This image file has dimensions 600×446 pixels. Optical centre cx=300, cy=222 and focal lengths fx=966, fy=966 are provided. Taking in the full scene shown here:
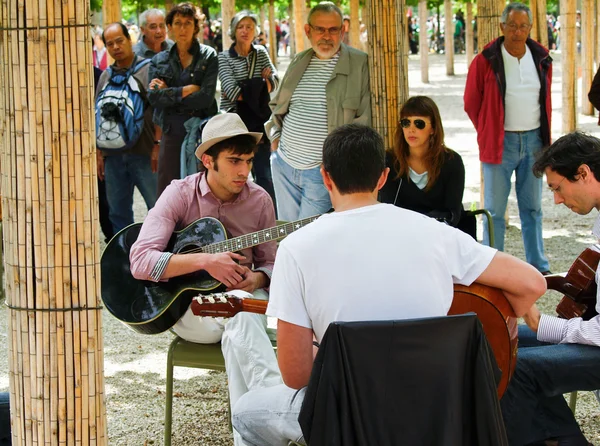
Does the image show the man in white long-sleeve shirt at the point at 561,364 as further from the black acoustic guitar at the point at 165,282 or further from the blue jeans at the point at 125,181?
the blue jeans at the point at 125,181

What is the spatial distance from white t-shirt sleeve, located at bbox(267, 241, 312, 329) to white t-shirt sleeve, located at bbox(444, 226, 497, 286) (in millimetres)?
479

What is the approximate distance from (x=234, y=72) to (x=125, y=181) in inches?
50.8

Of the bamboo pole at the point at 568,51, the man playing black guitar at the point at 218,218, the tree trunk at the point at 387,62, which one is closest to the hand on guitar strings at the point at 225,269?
the man playing black guitar at the point at 218,218

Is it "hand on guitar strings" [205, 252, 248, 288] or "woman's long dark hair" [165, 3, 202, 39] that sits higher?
"woman's long dark hair" [165, 3, 202, 39]

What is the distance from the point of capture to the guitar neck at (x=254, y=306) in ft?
11.0

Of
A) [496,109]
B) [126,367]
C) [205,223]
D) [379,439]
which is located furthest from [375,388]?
[496,109]

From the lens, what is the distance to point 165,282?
429cm

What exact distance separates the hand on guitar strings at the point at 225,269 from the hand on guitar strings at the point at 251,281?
0.09ft

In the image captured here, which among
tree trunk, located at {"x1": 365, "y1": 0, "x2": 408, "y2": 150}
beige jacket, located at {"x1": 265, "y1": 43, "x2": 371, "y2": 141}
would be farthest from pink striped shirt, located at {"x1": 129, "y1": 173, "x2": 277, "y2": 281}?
beige jacket, located at {"x1": 265, "y1": 43, "x2": 371, "y2": 141}

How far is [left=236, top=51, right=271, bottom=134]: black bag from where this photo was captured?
802 centimetres

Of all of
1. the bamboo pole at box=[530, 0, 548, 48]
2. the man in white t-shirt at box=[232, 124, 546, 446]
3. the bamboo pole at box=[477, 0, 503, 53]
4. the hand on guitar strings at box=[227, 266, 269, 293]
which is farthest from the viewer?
the bamboo pole at box=[530, 0, 548, 48]

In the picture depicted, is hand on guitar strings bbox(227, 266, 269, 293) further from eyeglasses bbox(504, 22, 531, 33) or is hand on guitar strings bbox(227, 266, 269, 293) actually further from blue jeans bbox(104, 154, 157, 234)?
blue jeans bbox(104, 154, 157, 234)

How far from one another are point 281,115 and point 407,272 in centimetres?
397

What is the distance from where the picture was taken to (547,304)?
21.9 feet
